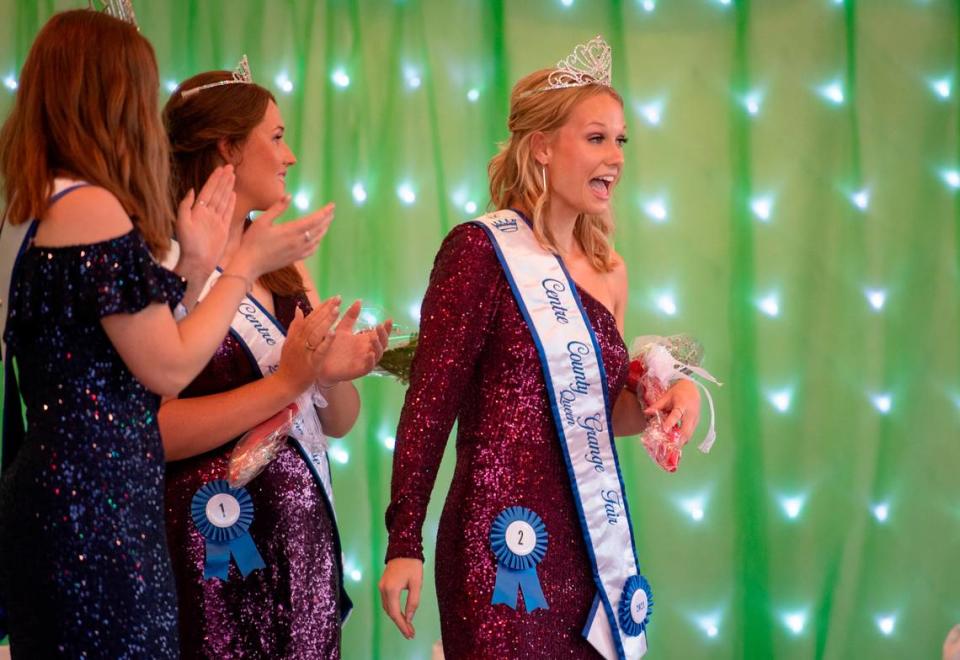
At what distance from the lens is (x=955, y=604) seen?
355 cm

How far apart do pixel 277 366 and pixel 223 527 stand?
0.30 metres

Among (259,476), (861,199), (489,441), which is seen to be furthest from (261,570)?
(861,199)

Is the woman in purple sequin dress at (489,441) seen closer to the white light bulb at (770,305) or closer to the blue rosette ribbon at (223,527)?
the blue rosette ribbon at (223,527)

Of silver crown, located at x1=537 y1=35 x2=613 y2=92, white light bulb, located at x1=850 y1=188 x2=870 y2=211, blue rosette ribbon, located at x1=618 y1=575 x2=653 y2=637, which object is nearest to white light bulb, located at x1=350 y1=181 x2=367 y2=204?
white light bulb, located at x1=850 y1=188 x2=870 y2=211

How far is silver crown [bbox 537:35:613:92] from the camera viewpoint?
219 cm

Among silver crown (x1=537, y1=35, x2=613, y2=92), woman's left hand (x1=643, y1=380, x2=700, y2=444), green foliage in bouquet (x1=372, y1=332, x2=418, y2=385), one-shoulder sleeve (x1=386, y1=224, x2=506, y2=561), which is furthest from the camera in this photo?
green foliage in bouquet (x1=372, y1=332, x2=418, y2=385)

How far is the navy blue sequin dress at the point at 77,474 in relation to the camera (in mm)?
1437

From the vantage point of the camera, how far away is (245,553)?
205 cm

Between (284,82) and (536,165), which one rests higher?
(284,82)

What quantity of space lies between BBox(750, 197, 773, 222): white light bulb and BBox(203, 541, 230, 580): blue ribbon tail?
216 centimetres

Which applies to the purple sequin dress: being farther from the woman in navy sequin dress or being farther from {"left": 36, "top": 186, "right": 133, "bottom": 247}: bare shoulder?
{"left": 36, "top": 186, "right": 133, "bottom": 247}: bare shoulder

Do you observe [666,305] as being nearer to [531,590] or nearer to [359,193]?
[359,193]

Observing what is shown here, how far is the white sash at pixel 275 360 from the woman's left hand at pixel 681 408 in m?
0.58

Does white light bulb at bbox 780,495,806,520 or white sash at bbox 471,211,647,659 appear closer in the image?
white sash at bbox 471,211,647,659
